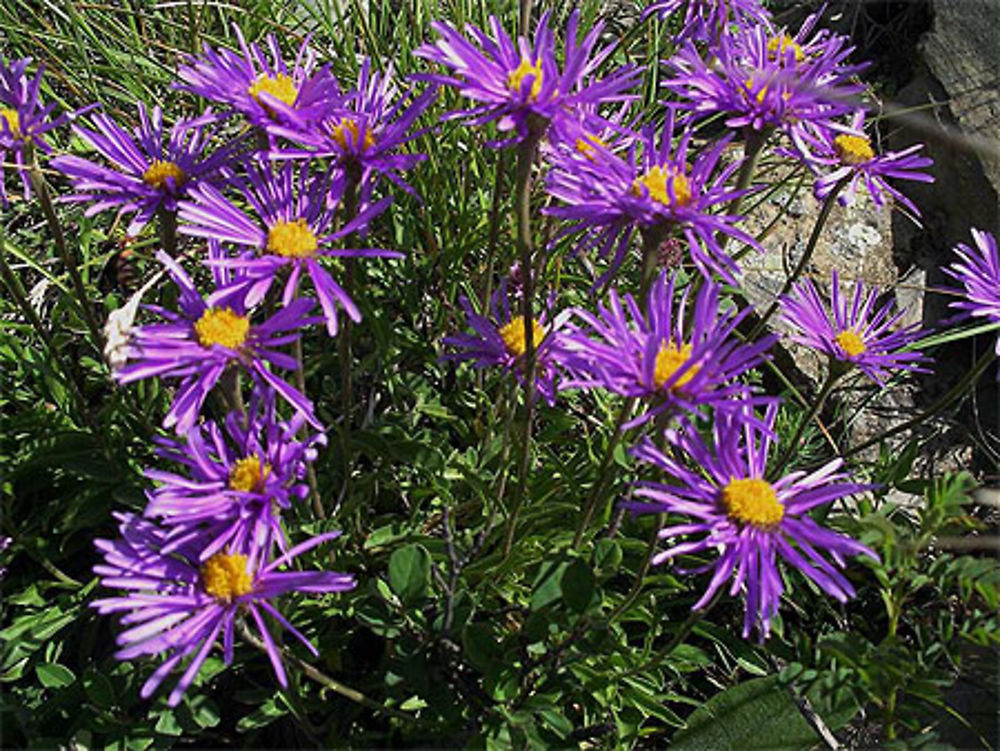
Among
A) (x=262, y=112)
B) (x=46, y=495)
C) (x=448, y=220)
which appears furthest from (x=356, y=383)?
(x=262, y=112)

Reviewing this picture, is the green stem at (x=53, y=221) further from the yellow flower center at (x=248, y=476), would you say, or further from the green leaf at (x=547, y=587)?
the green leaf at (x=547, y=587)

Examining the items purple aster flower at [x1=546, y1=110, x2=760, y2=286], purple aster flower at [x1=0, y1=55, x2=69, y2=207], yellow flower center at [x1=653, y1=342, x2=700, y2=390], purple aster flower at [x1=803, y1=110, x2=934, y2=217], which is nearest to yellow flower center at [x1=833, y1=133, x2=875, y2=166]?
purple aster flower at [x1=803, y1=110, x2=934, y2=217]

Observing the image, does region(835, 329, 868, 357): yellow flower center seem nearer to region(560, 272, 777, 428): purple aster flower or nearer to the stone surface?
region(560, 272, 777, 428): purple aster flower

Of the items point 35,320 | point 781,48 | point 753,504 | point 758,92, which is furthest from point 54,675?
point 781,48

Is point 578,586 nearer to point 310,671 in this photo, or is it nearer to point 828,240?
point 310,671

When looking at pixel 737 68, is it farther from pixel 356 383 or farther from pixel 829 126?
pixel 356 383
